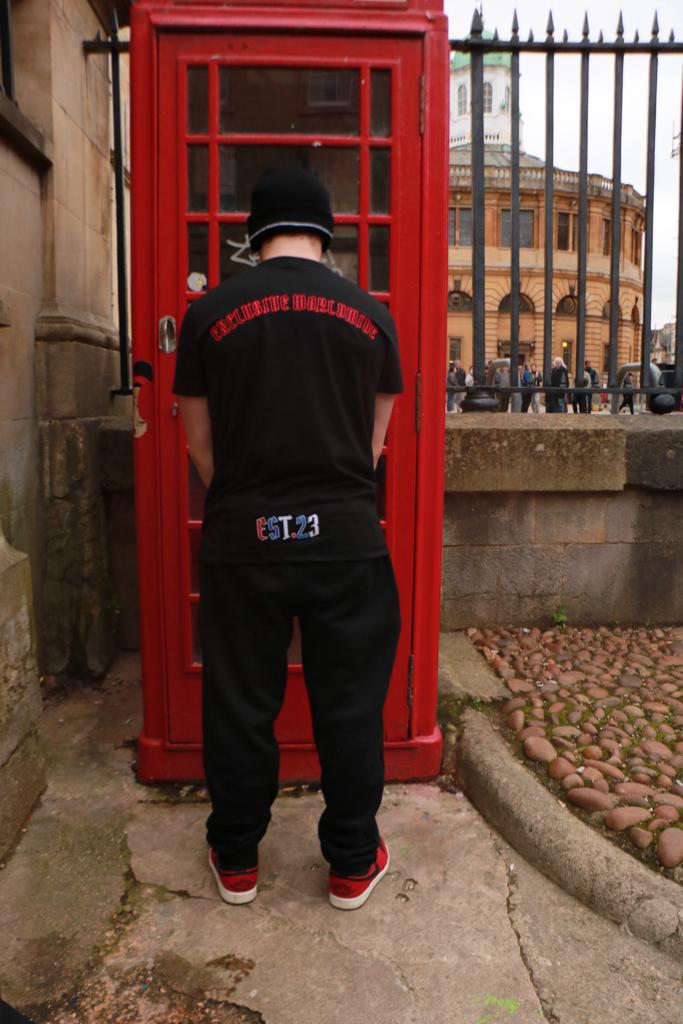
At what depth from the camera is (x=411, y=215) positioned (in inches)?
111

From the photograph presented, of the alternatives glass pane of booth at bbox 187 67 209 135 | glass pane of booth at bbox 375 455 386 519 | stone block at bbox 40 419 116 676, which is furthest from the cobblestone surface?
glass pane of booth at bbox 187 67 209 135

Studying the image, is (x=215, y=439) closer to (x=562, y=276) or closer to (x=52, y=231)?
(x=52, y=231)

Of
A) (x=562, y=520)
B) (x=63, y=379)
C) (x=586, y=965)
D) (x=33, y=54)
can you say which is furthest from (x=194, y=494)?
(x=33, y=54)

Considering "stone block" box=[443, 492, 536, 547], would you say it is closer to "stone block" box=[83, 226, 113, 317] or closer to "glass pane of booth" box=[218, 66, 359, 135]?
"glass pane of booth" box=[218, 66, 359, 135]

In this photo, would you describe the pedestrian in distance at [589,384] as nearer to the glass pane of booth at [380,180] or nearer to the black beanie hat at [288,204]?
the glass pane of booth at [380,180]

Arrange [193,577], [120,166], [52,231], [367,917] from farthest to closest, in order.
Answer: [120,166], [52,231], [193,577], [367,917]

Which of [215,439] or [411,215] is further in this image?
[411,215]

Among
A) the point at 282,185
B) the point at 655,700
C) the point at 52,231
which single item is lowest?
the point at 655,700

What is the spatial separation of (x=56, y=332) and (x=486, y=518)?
225 cm

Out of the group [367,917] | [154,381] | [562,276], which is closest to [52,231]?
[154,381]

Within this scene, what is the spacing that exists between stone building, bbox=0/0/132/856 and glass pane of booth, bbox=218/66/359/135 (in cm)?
106

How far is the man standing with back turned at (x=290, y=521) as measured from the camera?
2131mm

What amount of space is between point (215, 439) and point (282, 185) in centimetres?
69

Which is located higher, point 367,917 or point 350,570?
point 350,570
